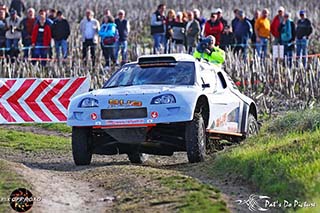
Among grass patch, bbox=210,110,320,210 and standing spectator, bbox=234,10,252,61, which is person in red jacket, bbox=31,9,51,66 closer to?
standing spectator, bbox=234,10,252,61

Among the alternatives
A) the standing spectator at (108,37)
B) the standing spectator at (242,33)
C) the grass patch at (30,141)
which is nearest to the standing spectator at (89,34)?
the standing spectator at (108,37)

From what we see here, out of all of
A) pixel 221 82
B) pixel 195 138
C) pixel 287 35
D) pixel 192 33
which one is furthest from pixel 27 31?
pixel 195 138

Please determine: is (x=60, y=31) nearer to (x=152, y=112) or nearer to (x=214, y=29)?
(x=214, y=29)

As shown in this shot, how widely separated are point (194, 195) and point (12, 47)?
20296 millimetres

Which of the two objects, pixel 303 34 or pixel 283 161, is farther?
pixel 303 34

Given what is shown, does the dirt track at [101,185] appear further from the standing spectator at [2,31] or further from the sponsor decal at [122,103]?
the standing spectator at [2,31]

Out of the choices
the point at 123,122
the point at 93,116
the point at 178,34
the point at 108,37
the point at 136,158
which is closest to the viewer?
the point at 123,122

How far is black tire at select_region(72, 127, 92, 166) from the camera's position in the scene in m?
16.1

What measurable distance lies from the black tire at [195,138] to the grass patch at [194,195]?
2.18m

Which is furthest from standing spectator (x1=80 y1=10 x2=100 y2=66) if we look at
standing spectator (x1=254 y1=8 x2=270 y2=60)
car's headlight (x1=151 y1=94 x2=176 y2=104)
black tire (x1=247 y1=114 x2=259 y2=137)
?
car's headlight (x1=151 y1=94 x2=176 y2=104)

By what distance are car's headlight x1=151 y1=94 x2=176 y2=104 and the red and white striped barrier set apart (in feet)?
24.2

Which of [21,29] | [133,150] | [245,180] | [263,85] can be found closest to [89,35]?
[21,29]

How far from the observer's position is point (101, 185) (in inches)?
540

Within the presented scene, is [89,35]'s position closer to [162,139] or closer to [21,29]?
[21,29]
